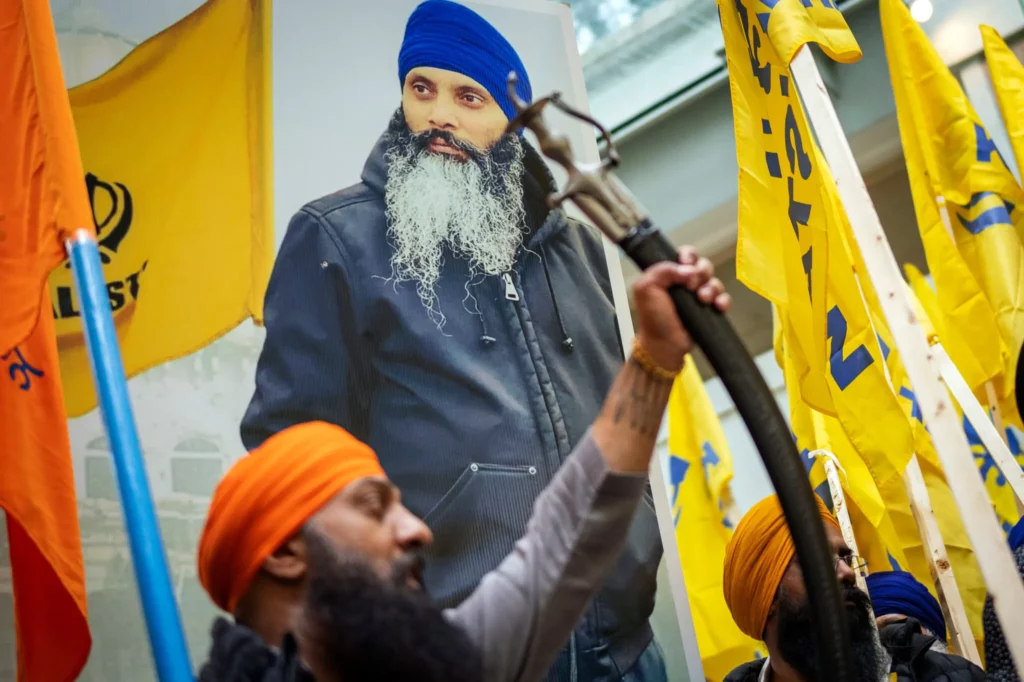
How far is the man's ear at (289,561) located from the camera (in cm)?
160

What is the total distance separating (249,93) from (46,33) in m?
0.68

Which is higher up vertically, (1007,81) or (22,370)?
(1007,81)

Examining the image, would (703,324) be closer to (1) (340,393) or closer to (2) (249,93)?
(1) (340,393)

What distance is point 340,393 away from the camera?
248 cm

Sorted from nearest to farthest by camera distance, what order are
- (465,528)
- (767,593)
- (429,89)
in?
(465,528) → (767,593) → (429,89)

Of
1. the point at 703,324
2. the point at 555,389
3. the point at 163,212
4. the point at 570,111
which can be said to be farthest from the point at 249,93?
the point at 703,324

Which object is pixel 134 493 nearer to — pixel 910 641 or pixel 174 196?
pixel 174 196

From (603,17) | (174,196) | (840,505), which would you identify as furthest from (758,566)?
(603,17)

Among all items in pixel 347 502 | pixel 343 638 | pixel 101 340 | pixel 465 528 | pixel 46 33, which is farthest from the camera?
pixel 465 528

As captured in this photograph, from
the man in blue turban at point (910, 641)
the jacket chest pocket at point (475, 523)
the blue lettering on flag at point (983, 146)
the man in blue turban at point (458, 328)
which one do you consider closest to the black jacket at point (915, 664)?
the man in blue turban at point (910, 641)

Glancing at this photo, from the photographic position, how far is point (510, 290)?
107 inches

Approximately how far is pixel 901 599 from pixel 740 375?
7.41ft

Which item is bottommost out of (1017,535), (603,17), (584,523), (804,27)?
(1017,535)

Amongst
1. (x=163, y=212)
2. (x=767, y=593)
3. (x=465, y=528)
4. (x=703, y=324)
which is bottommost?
(x=767, y=593)
